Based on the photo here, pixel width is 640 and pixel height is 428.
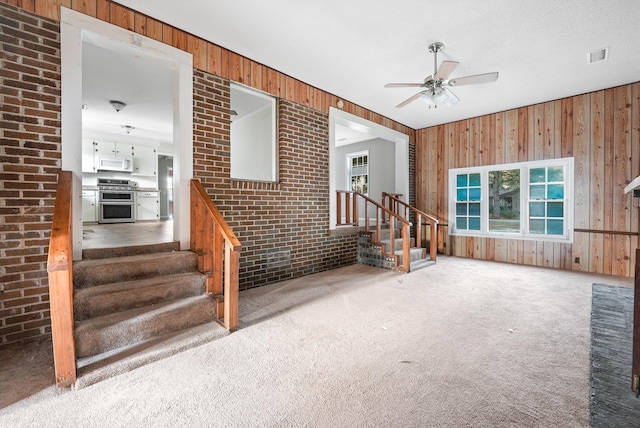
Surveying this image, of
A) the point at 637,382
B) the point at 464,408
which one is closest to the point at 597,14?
the point at 637,382

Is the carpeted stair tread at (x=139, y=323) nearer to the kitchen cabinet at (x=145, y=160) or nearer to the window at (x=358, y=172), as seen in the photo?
the kitchen cabinet at (x=145, y=160)

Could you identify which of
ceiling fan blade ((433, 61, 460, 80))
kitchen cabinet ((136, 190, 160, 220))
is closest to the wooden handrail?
ceiling fan blade ((433, 61, 460, 80))

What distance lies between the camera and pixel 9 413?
1.47 meters

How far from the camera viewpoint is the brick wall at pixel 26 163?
7.06ft

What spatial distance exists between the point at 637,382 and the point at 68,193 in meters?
3.93

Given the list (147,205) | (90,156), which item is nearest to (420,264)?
(147,205)

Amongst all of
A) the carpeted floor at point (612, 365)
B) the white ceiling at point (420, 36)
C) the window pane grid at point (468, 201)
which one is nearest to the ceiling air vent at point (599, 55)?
the white ceiling at point (420, 36)

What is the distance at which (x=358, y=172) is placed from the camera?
26.9 feet

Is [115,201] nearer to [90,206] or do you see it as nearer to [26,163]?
[90,206]

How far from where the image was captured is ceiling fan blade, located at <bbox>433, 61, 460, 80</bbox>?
2.94m

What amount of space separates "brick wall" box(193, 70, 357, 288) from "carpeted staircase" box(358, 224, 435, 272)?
20 cm

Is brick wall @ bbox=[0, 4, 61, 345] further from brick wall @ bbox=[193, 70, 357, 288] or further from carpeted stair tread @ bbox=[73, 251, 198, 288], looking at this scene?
brick wall @ bbox=[193, 70, 357, 288]

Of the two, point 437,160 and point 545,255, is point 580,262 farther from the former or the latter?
point 437,160

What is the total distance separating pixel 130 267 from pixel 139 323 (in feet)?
1.97
